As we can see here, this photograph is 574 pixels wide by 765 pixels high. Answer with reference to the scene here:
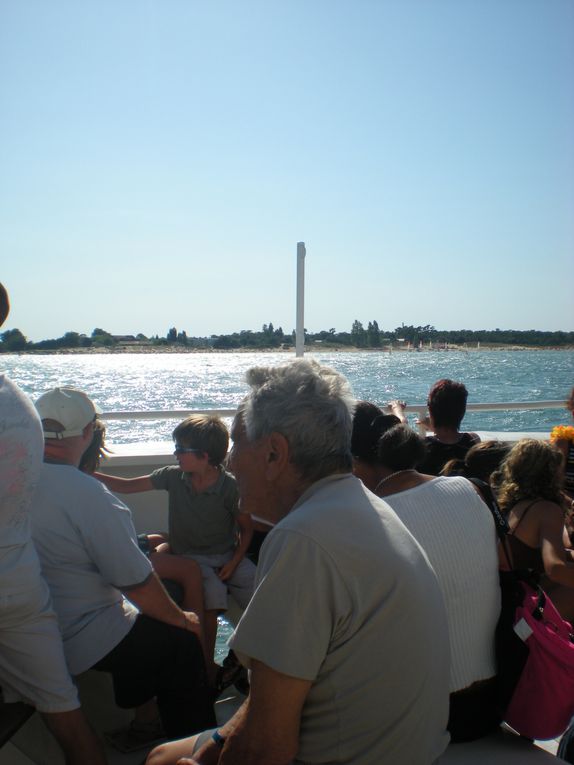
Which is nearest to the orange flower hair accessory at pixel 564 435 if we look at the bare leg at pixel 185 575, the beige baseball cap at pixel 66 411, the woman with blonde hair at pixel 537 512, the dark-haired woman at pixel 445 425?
the dark-haired woman at pixel 445 425

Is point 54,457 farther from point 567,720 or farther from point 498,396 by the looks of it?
point 498,396

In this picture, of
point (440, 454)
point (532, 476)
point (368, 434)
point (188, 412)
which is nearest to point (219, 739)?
point (368, 434)

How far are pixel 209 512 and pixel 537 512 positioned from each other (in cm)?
141

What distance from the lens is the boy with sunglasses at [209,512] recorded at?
292 centimetres

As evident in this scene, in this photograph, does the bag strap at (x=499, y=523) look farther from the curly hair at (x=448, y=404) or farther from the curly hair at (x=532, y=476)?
the curly hair at (x=448, y=404)

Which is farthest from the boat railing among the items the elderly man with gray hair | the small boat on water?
the elderly man with gray hair

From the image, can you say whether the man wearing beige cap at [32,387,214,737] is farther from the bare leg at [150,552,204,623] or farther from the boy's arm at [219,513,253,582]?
the boy's arm at [219,513,253,582]

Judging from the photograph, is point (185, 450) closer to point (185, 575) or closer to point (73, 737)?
point (185, 575)

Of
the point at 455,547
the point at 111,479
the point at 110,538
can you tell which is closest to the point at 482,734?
the point at 455,547

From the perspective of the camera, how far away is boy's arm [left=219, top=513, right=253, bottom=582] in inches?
117

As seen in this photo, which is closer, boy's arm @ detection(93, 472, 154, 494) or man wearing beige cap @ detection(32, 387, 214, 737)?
man wearing beige cap @ detection(32, 387, 214, 737)

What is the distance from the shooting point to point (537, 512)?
2.29m

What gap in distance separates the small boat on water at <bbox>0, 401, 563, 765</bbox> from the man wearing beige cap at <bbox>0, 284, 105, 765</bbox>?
0.83ft

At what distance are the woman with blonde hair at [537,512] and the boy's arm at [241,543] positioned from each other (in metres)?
1.13
